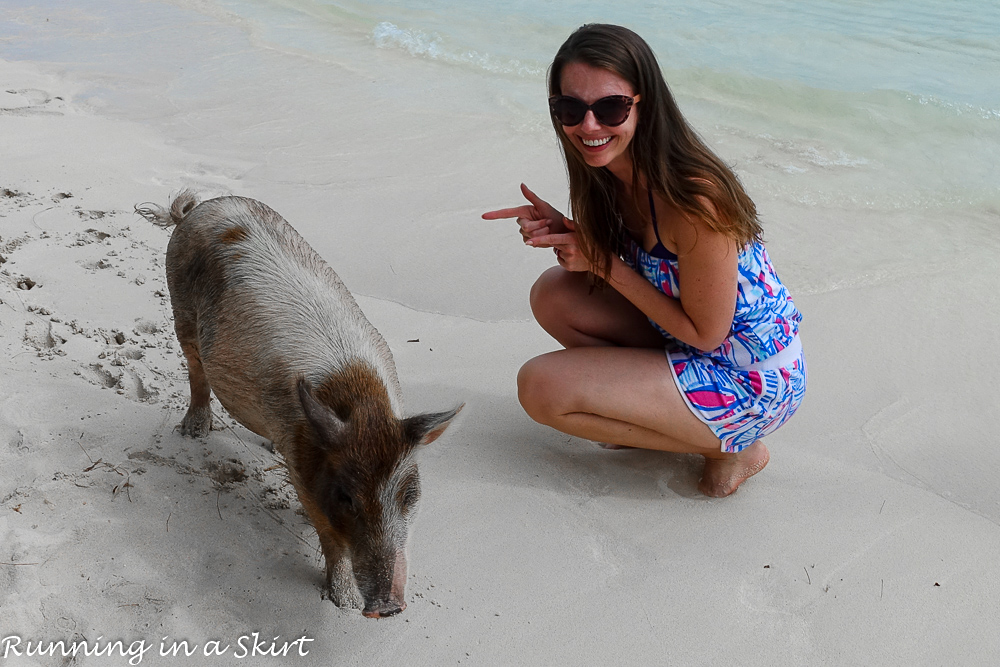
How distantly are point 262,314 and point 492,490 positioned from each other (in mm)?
1157

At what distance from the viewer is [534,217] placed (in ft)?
11.0

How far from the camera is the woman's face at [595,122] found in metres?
2.92

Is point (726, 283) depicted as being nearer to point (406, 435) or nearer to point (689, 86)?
point (406, 435)

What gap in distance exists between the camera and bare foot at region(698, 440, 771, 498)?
351 cm

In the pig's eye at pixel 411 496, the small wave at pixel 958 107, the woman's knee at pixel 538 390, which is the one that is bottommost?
the woman's knee at pixel 538 390

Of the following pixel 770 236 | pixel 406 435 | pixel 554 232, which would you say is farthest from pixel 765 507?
pixel 770 236

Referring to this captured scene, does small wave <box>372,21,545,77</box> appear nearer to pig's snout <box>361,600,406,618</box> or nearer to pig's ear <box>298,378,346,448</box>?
pig's ear <box>298,378,346,448</box>

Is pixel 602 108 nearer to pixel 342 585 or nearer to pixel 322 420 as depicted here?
pixel 322 420

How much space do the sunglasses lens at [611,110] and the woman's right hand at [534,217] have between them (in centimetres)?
41

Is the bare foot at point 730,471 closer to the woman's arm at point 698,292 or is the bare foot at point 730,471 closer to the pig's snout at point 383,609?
the woman's arm at point 698,292

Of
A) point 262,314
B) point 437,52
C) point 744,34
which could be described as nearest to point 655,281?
point 262,314

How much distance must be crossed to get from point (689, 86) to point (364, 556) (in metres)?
7.93

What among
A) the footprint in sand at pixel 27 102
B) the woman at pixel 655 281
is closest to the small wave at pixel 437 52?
the footprint in sand at pixel 27 102

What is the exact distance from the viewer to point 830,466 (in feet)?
12.2
